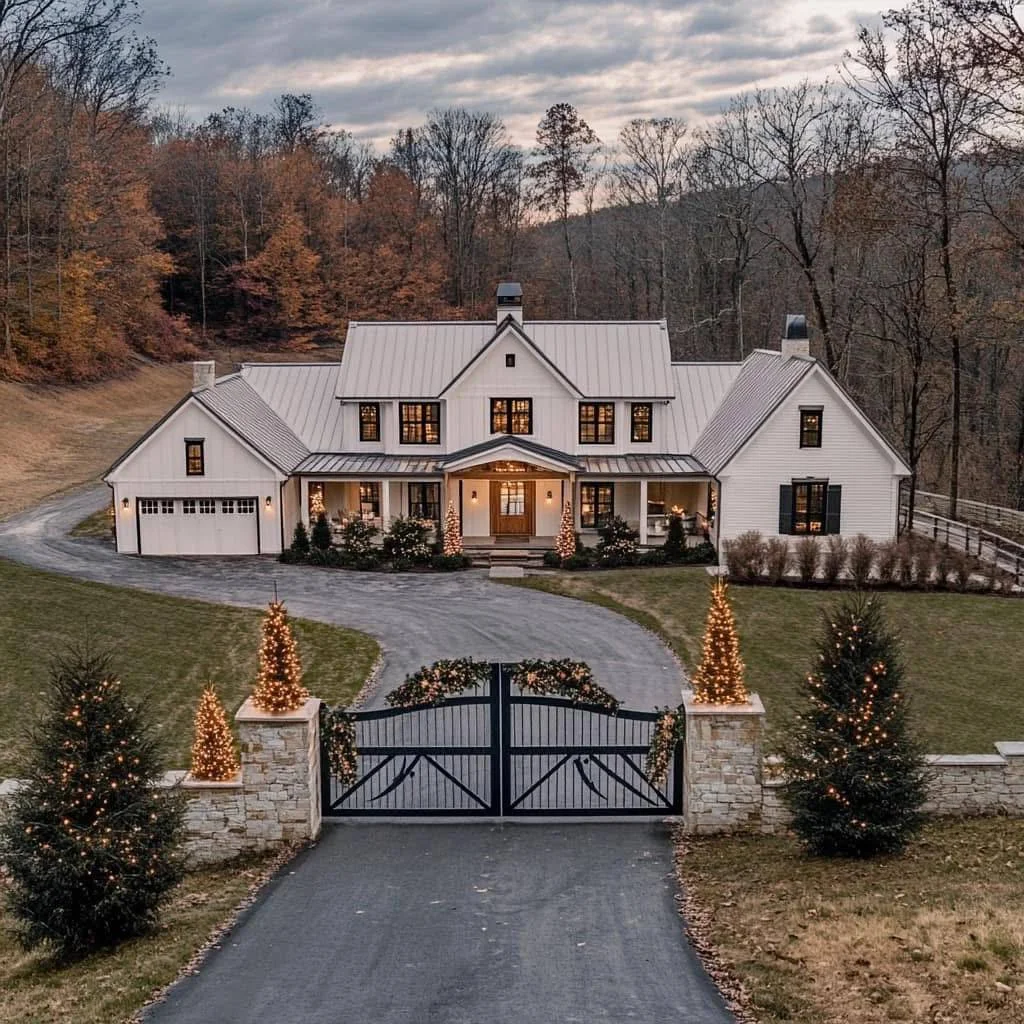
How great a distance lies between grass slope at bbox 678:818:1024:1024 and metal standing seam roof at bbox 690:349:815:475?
19.2 m

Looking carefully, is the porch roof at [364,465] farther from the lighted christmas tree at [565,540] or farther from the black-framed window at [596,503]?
the black-framed window at [596,503]

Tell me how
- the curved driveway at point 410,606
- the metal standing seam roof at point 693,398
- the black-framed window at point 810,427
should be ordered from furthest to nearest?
the metal standing seam roof at point 693,398, the black-framed window at point 810,427, the curved driveway at point 410,606

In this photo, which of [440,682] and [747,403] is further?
[747,403]

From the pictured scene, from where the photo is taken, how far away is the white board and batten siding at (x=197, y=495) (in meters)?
33.5

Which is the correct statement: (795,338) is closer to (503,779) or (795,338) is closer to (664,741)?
(664,741)

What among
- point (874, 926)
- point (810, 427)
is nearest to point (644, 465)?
point (810, 427)

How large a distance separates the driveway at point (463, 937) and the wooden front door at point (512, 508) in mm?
21369

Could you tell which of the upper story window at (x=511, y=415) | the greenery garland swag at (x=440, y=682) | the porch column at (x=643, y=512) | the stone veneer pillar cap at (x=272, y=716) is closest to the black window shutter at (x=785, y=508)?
the porch column at (x=643, y=512)

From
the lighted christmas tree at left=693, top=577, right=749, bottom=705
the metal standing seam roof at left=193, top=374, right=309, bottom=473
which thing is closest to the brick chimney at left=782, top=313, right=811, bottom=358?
the metal standing seam roof at left=193, top=374, right=309, bottom=473

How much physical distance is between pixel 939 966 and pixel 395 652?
15724mm

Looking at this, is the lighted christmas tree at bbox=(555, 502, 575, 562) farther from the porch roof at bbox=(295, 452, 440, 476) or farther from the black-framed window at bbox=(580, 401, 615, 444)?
the porch roof at bbox=(295, 452, 440, 476)

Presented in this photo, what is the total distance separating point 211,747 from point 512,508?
22221mm

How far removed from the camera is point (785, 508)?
3253 cm

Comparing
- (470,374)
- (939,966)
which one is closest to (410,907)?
(939,966)
